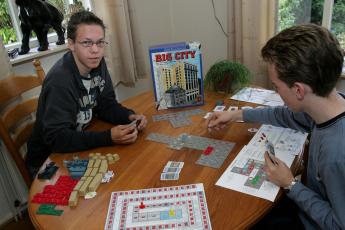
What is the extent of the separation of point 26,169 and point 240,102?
1179 mm

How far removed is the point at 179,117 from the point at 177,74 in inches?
9.1

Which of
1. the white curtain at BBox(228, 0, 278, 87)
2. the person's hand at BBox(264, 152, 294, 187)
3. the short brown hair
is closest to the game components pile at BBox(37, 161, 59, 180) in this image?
the person's hand at BBox(264, 152, 294, 187)

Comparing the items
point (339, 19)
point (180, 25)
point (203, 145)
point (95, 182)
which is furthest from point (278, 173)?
point (180, 25)

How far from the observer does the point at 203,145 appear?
1297 mm

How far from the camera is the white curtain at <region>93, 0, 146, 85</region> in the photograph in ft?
8.32

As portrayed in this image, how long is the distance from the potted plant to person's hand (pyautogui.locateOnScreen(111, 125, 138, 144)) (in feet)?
2.15

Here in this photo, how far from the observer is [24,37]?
6.92ft

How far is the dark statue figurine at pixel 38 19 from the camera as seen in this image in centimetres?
205

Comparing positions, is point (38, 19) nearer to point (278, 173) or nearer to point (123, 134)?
point (123, 134)

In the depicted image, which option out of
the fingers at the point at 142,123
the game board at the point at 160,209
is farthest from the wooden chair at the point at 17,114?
the game board at the point at 160,209

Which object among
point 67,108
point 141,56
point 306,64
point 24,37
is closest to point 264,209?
point 306,64

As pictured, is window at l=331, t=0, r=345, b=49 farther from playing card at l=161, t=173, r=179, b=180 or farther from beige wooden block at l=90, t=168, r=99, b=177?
beige wooden block at l=90, t=168, r=99, b=177

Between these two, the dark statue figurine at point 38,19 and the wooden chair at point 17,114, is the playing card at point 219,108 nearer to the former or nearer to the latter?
the wooden chair at point 17,114

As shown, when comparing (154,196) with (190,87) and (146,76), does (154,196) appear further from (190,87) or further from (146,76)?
(146,76)
